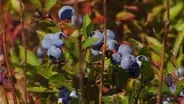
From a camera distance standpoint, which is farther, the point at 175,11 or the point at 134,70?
the point at 175,11

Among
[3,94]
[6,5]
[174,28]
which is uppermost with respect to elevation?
[6,5]

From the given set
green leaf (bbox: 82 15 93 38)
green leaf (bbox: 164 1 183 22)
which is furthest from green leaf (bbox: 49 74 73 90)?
green leaf (bbox: 164 1 183 22)

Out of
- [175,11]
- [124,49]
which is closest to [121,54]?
[124,49]

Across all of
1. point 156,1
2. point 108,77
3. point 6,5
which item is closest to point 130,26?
point 156,1

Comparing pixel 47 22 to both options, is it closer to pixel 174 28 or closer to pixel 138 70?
→ pixel 138 70

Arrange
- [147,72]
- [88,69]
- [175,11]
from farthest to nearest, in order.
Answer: [175,11]
[88,69]
[147,72]

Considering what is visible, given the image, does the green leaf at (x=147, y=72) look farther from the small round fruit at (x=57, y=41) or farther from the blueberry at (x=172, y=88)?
the small round fruit at (x=57, y=41)

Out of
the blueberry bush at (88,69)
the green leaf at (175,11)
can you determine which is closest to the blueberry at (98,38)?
the blueberry bush at (88,69)

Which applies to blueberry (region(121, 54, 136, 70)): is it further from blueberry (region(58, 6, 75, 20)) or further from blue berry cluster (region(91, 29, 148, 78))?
blueberry (region(58, 6, 75, 20))

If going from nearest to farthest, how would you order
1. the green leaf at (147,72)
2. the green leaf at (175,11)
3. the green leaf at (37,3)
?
1. the green leaf at (147,72)
2. the green leaf at (37,3)
3. the green leaf at (175,11)

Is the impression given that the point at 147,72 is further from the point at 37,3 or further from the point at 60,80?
the point at 37,3

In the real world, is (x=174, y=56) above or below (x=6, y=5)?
below
